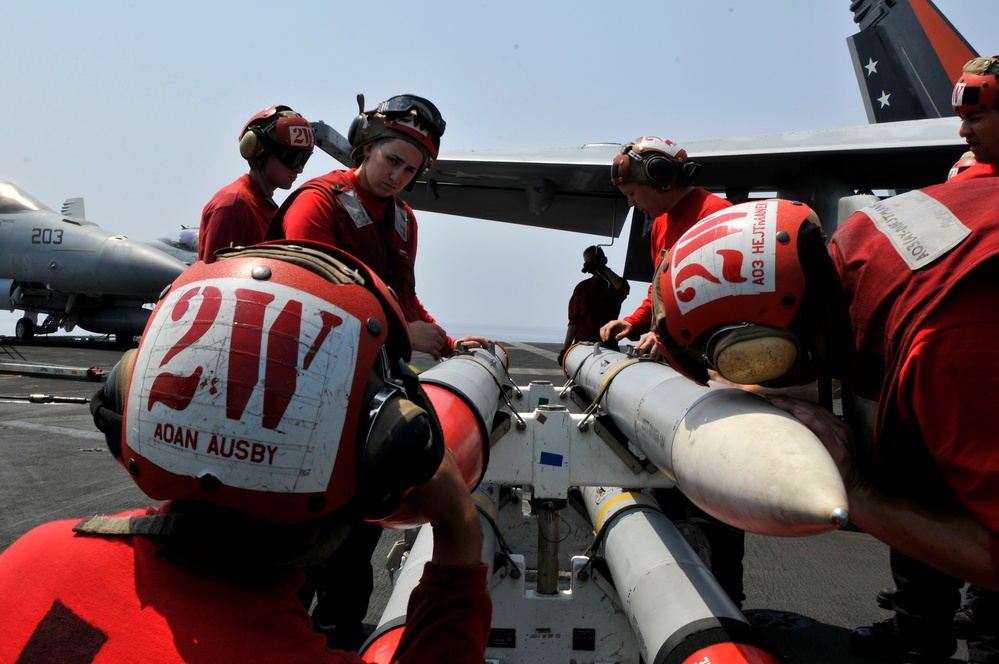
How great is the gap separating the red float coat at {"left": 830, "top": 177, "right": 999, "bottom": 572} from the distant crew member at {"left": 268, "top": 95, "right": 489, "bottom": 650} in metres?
1.69

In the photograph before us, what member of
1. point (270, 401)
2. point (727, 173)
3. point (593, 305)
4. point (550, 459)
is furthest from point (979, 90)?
point (727, 173)

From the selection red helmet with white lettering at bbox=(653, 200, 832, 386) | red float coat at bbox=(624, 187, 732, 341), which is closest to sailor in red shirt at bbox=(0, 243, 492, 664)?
red helmet with white lettering at bbox=(653, 200, 832, 386)

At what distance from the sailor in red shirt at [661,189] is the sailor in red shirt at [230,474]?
2.58 m

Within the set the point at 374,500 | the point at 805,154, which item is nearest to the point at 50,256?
the point at 805,154

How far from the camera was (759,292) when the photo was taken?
60.9 inches

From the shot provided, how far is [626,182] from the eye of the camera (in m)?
3.64

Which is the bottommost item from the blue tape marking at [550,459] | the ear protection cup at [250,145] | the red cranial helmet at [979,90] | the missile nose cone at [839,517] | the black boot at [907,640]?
the black boot at [907,640]

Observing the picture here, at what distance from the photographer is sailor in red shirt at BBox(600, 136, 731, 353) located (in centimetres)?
350

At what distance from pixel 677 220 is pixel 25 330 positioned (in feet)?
63.9

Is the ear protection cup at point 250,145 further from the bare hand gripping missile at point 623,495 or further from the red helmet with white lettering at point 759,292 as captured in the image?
the red helmet with white lettering at point 759,292

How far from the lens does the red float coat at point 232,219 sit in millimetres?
2850

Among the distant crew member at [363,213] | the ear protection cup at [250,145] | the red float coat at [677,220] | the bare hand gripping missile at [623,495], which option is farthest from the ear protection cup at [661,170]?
the ear protection cup at [250,145]

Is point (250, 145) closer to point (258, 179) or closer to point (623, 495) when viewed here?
point (258, 179)

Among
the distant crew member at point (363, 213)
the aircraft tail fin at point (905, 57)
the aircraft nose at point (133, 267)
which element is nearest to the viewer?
the distant crew member at point (363, 213)
